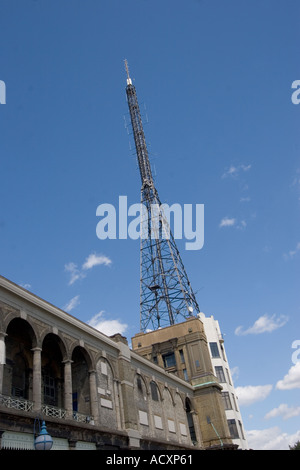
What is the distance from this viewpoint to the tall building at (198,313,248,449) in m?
50.1

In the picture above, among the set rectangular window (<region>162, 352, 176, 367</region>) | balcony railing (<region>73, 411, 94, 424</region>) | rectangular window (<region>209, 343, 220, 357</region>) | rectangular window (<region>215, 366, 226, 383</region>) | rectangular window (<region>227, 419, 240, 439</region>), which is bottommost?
balcony railing (<region>73, 411, 94, 424</region>)

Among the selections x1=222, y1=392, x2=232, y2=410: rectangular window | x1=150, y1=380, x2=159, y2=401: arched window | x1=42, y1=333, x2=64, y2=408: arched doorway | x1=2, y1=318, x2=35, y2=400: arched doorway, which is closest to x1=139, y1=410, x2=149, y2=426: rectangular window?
x1=150, y1=380, x2=159, y2=401: arched window

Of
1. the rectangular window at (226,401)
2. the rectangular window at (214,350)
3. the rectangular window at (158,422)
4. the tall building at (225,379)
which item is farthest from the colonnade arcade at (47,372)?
the rectangular window at (226,401)

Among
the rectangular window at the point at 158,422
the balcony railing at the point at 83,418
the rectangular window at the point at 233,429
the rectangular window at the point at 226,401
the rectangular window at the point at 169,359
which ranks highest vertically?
the rectangular window at the point at 169,359

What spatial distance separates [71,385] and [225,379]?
103 feet

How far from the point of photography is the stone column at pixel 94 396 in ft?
86.2

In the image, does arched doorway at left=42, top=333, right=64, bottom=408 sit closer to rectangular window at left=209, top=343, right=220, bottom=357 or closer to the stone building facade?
the stone building facade

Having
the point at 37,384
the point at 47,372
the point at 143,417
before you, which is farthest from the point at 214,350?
the point at 37,384

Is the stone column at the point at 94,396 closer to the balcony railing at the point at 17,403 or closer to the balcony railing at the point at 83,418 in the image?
the balcony railing at the point at 83,418

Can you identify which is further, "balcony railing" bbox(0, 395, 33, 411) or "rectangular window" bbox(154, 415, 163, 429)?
"rectangular window" bbox(154, 415, 163, 429)

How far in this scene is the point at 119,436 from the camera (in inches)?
1081
